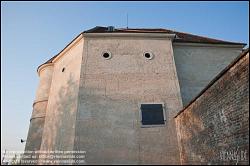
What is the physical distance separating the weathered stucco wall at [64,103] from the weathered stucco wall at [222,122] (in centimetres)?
513

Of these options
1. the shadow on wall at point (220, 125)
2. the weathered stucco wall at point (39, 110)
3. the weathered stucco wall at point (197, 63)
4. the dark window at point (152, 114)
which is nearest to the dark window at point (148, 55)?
the weathered stucco wall at point (197, 63)

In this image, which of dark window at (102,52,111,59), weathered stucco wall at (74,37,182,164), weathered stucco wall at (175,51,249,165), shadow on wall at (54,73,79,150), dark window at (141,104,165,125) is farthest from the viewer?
dark window at (102,52,111,59)

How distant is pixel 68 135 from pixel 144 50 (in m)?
6.19

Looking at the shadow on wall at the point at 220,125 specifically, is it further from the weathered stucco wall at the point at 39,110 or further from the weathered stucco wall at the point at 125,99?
the weathered stucco wall at the point at 39,110

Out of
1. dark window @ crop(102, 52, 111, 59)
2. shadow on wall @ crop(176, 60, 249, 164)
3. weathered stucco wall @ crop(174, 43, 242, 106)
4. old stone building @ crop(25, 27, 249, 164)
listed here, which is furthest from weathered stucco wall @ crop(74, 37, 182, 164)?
shadow on wall @ crop(176, 60, 249, 164)

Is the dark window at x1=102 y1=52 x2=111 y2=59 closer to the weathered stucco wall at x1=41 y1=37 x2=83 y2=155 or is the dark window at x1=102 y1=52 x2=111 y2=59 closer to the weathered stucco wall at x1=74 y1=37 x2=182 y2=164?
the weathered stucco wall at x1=74 y1=37 x2=182 y2=164

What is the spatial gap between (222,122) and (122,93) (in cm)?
508

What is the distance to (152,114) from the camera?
945 cm

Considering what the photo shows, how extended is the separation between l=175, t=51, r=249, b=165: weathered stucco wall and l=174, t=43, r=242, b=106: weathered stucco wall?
3281mm

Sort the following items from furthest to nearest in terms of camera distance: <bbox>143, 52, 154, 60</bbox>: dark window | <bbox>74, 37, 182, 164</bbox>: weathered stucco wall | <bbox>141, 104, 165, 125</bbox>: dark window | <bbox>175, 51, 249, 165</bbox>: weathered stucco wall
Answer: <bbox>143, 52, 154, 60</bbox>: dark window < <bbox>141, 104, 165, 125</bbox>: dark window < <bbox>74, 37, 182, 164</bbox>: weathered stucco wall < <bbox>175, 51, 249, 165</bbox>: weathered stucco wall

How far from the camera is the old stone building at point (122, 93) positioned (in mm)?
8648

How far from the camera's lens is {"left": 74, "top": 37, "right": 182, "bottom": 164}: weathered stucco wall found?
850 cm

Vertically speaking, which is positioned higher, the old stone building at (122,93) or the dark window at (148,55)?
the dark window at (148,55)

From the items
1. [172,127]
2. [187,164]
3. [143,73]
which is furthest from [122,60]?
[187,164]
